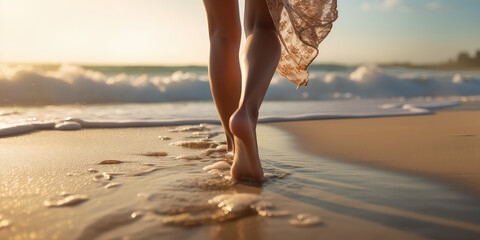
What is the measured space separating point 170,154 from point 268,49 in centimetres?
73

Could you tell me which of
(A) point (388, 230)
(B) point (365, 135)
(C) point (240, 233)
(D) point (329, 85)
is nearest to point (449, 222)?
(A) point (388, 230)

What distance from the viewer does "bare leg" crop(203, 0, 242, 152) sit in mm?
1509

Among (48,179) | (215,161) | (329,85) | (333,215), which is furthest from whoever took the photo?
(329,85)

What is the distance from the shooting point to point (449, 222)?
85 centimetres

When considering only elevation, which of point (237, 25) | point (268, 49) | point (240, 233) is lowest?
point (240, 233)

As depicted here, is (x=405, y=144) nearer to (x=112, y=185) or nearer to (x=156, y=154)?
(x=156, y=154)

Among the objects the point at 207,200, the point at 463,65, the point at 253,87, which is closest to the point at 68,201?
the point at 207,200

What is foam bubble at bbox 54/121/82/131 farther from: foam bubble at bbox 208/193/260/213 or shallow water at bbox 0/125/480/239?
foam bubble at bbox 208/193/260/213

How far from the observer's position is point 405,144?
6.40ft

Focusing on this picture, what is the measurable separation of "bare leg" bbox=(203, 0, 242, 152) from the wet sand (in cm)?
52

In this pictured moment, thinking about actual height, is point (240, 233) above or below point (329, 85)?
below

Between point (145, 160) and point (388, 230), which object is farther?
point (145, 160)

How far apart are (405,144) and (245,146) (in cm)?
115

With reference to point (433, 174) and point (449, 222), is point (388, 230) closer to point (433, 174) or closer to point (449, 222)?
point (449, 222)
